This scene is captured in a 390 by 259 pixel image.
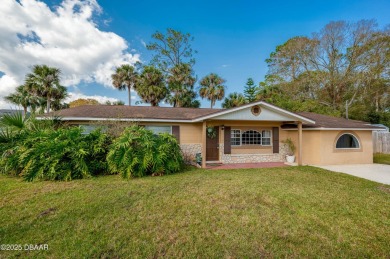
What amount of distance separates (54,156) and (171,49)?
23529 millimetres

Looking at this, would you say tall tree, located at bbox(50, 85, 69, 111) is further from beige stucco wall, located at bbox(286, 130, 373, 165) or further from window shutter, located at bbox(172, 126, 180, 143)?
beige stucco wall, located at bbox(286, 130, 373, 165)

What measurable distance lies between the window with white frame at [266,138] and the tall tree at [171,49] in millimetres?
18659

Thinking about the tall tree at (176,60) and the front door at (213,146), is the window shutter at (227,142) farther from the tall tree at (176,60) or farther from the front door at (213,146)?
the tall tree at (176,60)

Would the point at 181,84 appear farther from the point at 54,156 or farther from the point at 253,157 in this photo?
the point at 54,156

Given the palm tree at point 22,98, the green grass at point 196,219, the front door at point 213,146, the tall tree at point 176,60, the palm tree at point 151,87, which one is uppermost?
the tall tree at point 176,60

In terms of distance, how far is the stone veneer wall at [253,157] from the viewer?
1115 centimetres

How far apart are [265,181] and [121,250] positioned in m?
5.72

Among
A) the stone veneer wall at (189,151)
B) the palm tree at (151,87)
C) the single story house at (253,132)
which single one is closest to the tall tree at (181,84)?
the palm tree at (151,87)

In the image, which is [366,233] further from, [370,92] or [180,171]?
[370,92]

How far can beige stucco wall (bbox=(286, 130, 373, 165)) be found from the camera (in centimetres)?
1023

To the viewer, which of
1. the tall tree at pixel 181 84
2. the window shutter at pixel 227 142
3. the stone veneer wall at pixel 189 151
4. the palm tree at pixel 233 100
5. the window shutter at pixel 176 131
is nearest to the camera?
the window shutter at pixel 176 131

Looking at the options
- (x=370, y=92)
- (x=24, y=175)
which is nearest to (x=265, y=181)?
(x=24, y=175)

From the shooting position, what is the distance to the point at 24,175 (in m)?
6.74

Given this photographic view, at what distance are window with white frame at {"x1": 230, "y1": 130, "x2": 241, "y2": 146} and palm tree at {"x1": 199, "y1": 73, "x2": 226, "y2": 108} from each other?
511 inches
